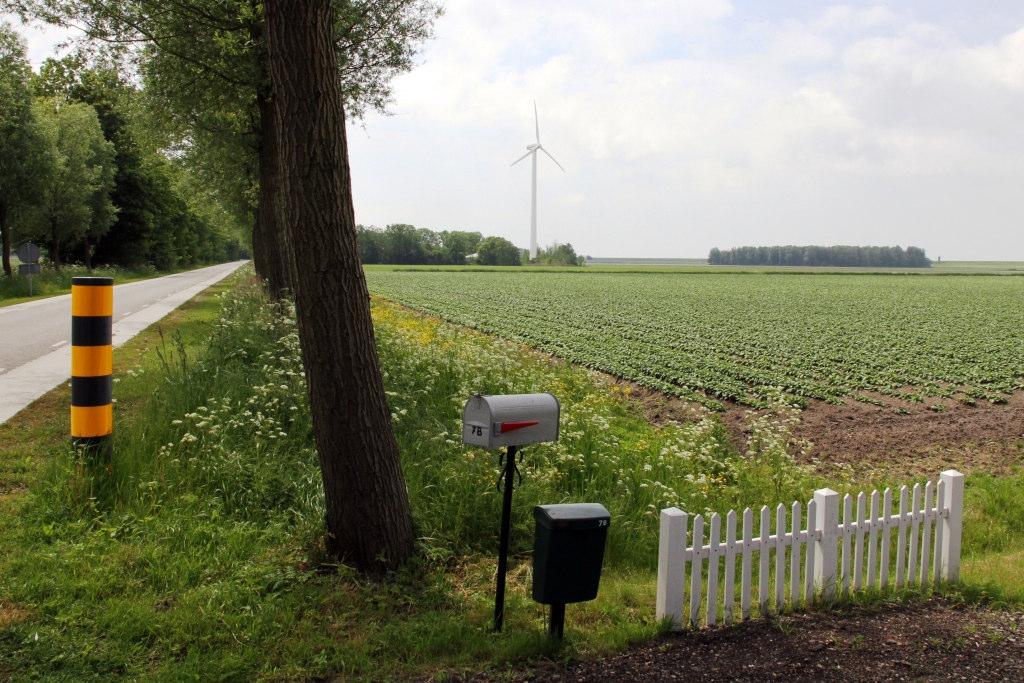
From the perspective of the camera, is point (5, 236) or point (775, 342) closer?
point (775, 342)

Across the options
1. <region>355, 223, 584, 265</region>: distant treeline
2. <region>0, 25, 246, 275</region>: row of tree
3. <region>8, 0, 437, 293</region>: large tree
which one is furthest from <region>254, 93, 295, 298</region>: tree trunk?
<region>355, 223, 584, 265</region>: distant treeline

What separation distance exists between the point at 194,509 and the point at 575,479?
322 cm

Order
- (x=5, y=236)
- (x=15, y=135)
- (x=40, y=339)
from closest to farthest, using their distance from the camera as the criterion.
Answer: (x=40, y=339)
(x=15, y=135)
(x=5, y=236)

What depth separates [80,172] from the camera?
4256 cm

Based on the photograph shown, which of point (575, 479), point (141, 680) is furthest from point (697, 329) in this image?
point (141, 680)

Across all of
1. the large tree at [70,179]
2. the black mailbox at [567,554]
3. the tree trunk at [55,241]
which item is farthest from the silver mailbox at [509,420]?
the tree trunk at [55,241]

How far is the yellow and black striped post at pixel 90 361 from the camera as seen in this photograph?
6.11m

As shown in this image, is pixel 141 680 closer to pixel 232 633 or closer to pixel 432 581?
pixel 232 633

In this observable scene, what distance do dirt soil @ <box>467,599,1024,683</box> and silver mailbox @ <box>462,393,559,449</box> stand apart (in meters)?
1.17

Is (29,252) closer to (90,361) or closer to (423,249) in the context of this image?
(90,361)

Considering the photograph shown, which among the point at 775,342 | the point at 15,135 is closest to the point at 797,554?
the point at 775,342

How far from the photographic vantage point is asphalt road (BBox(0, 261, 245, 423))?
9898mm

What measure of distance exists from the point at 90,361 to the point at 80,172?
4204 centimetres

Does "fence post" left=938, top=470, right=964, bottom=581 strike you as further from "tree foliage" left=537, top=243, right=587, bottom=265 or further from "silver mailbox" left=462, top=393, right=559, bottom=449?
"tree foliage" left=537, top=243, right=587, bottom=265
